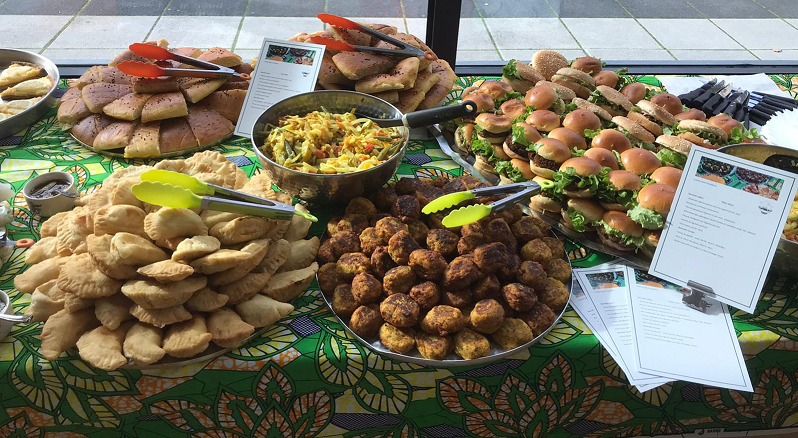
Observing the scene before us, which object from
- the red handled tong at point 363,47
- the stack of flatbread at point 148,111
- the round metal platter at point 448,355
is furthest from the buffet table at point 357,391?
the red handled tong at point 363,47

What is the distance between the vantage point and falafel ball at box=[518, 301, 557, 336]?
1.62 metres

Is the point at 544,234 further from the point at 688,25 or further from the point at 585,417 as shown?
the point at 688,25

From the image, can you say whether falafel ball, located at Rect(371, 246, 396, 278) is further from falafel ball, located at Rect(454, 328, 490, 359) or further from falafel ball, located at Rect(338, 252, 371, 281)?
falafel ball, located at Rect(454, 328, 490, 359)

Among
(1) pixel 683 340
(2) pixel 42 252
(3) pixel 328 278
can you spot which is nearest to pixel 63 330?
(2) pixel 42 252

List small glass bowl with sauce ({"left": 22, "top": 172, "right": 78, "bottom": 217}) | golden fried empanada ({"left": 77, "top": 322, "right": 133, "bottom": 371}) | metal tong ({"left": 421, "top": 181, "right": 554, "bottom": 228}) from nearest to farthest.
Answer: golden fried empanada ({"left": 77, "top": 322, "right": 133, "bottom": 371}), metal tong ({"left": 421, "top": 181, "right": 554, "bottom": 228}), small glass bowl with sauce ({"left": 22, "top": 172, "right": 78, "bottom": 217})

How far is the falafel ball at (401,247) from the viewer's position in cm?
168

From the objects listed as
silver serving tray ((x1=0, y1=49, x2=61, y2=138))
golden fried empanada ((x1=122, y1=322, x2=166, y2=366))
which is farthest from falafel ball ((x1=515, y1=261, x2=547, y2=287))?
silver serving tray ((x1=0, y1=49, x2=61, y2=138))

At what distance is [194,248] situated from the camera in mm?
1491

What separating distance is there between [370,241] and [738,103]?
84.2 inches

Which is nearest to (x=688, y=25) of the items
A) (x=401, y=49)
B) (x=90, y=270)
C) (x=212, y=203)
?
(x=401, y=49)

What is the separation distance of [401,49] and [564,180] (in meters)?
1.15

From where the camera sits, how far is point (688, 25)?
501cm

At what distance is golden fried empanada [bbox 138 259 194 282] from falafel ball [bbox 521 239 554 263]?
1.02 m

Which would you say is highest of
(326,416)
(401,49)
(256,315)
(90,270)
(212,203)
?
(401,49)
